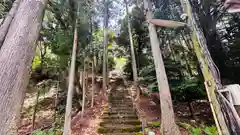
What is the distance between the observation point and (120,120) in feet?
24.3

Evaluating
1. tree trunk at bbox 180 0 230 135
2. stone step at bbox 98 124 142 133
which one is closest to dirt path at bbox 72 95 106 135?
stone step at bbox 98 124 142 133

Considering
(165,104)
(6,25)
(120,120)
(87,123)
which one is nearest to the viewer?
Result: (6,25)

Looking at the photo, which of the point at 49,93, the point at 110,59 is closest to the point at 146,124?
the point at 49,93

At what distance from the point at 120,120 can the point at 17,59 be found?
18.8ft

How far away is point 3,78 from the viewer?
7.16 feet

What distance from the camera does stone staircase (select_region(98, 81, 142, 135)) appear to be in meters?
6.61

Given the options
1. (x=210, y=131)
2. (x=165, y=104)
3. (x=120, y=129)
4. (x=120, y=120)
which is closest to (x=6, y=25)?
(x=165, y=104)

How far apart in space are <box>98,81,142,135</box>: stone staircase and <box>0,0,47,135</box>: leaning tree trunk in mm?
4777

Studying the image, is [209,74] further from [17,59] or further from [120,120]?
[120,120]

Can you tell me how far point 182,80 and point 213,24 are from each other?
148 inches

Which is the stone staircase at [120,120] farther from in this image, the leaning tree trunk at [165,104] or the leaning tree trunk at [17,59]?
the leaning tree trunk at [17,59]

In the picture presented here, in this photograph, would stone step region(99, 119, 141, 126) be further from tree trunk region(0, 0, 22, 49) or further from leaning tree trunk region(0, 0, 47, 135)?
tree trunk region(0, 0, 22, 49)

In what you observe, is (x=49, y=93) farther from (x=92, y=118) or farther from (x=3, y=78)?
(x=3, y=78)

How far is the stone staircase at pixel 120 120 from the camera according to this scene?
21.7ft
